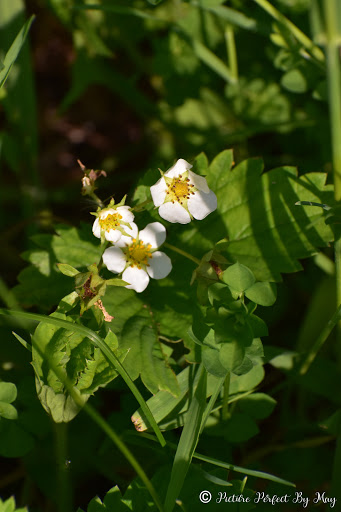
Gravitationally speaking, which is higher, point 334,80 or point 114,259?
point 334,80

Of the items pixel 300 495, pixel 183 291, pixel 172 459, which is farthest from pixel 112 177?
pixel 300 495

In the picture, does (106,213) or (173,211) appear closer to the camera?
(106,213)

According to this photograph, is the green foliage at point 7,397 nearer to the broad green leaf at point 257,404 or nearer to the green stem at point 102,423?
the green stem at point 102,423

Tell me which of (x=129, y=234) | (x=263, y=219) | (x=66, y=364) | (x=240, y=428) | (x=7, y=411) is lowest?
(x=240, y=428)

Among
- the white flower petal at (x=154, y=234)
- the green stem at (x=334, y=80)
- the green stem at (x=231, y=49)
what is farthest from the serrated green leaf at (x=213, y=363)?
the green stem at (x=231, y=49)

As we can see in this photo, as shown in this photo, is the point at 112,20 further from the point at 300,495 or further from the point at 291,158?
the point at 300,495

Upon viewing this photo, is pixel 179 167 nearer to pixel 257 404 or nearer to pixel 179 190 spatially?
pixel 179 190


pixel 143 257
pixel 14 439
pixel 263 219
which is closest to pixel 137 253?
pixel 143 257

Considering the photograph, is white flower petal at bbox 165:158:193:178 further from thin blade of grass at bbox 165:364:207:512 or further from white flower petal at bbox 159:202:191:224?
thin blade of grass at bbox 165:364:207:512
